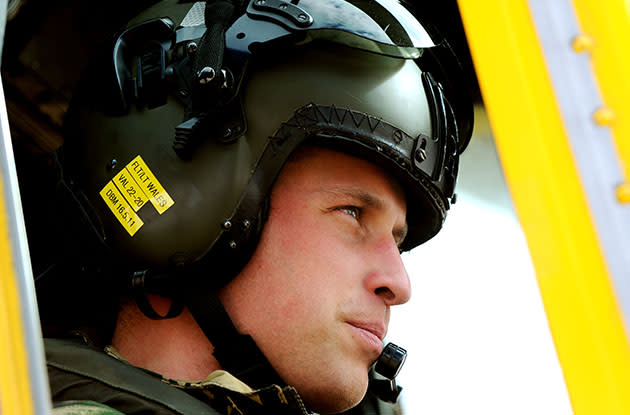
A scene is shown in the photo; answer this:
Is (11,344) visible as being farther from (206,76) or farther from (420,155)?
(420,155)

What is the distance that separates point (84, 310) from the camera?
6.05 feet

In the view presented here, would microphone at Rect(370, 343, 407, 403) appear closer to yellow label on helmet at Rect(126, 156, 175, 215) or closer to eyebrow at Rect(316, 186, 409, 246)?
eyebrow at Rect(316, 186, 409, 246)

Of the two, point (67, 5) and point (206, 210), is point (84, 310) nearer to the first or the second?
point (206, 210)

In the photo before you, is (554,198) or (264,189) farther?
(264,189)

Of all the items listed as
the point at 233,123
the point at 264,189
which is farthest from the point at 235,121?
the point at 264,189

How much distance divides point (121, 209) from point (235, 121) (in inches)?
11.0

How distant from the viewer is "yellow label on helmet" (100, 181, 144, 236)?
1.71 metres

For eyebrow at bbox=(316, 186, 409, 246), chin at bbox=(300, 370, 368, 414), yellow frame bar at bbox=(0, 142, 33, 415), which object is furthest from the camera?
eyebrow at bbox=(316, 186, 409, 246)

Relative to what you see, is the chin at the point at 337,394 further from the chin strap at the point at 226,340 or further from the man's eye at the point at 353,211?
the man's eye at the point at 353,211

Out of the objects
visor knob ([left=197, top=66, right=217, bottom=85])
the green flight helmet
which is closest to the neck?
the green flight helmet

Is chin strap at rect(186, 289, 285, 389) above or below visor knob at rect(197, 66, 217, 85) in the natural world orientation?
below

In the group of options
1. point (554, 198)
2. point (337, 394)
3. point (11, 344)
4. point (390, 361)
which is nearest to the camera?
point (11, 344)

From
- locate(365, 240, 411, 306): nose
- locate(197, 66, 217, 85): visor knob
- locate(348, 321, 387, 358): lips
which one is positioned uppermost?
locate(197, 66, 217, 85): visor knob

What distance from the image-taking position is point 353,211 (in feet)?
5.86
